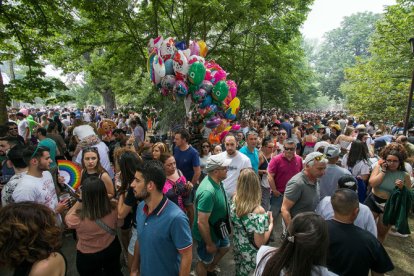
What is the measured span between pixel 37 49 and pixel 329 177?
868 centimetres

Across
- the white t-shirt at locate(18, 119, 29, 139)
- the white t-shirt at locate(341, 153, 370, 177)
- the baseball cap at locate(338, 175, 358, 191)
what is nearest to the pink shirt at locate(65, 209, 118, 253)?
the baseball cap at locate(338, 175, 358, 191)

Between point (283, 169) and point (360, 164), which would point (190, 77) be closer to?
point (283, 169)

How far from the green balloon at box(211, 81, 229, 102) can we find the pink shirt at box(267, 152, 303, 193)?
11.1 feet

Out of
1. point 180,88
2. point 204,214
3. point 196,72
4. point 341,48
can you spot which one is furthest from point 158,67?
A: point 341,48

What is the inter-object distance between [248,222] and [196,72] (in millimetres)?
5007

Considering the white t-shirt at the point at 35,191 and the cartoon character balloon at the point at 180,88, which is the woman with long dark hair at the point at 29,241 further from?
the cartoon character balloon at the point at 180,88

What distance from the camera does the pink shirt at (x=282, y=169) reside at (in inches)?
179

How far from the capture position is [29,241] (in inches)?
64.2

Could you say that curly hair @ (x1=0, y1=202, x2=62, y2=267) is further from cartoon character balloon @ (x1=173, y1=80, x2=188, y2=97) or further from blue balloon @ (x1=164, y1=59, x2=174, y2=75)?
blue balloon @ (x1=164, y1=59, x2=174, y2=75)

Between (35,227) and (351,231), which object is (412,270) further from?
(35,227)

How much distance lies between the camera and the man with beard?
217 cm

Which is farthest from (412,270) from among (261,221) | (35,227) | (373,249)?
(35,227)

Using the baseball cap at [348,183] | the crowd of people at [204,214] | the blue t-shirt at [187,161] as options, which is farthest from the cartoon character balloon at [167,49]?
the baseball cap at [348,183]

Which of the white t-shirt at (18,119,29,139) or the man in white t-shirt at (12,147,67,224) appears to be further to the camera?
the white t-shirt at (18,119,29,139)
